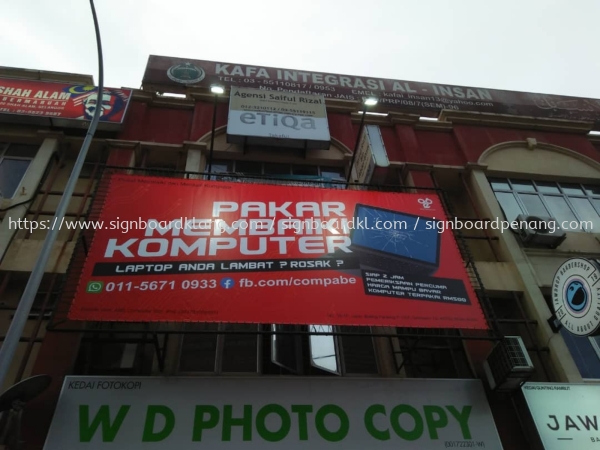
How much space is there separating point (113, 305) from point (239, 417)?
2.75 m

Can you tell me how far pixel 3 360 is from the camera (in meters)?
5.11

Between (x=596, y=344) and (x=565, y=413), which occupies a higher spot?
(x=596, y=344)

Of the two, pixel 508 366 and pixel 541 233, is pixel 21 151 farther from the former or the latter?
pixel 541 233

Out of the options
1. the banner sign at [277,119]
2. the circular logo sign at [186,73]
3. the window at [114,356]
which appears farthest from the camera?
the circular logo sign at [186,73]

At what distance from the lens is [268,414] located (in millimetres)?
6988

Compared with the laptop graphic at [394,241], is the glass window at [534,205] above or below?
above

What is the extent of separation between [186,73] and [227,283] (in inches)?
416

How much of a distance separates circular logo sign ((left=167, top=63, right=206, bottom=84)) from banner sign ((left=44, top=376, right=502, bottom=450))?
1129 cm

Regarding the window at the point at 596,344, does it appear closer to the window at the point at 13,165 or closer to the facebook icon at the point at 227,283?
the facebook icon at the point at 227,283

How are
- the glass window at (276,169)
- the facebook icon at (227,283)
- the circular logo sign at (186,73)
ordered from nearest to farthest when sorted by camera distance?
the facebook icon at (227,283), the glass window at (276,169), the circular logo sign at (186,73)

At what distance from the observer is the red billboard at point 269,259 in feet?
24.1

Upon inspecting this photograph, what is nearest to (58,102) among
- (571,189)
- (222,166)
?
(222,166)

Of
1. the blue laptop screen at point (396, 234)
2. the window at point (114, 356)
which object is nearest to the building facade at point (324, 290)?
the window at point (114, 356)

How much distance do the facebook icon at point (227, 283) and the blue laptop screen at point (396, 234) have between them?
8.75 ft
